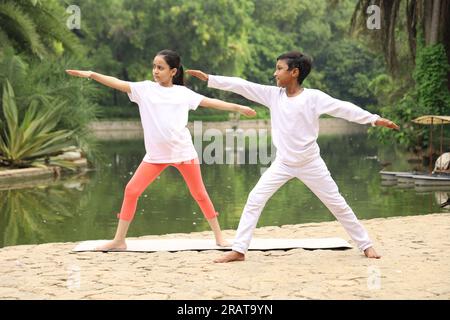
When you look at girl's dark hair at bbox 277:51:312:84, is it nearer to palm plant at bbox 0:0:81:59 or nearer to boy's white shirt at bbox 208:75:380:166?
boy's white shirt at bbox 208:75:380:166

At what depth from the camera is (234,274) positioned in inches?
264

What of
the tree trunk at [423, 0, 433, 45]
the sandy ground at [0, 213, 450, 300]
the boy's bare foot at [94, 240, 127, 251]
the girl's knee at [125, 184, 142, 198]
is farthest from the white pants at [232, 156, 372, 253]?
the tree trunk at [423, 0, 433, 45]

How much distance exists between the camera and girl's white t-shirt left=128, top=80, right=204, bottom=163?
24.8 ft

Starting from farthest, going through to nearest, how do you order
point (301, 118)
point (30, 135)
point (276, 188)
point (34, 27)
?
point (34, 27), point (30, 135), point (276, 188), point (301, 118)

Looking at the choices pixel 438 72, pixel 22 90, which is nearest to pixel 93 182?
pixel 22 90

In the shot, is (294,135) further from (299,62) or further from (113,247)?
(113,247)

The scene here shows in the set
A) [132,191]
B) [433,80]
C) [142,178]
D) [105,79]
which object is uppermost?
[433,80]

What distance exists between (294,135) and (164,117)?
1.14m

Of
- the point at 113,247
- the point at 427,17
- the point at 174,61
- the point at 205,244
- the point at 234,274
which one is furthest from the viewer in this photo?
the point at 427,17

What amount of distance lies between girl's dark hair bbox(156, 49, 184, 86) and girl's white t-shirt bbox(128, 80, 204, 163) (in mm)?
133

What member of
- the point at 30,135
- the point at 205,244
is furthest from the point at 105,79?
the point at 30,135

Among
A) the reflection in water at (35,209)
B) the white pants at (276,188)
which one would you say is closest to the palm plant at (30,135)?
the reflection in water at (35,209)

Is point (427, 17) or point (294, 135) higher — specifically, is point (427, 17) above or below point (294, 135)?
above

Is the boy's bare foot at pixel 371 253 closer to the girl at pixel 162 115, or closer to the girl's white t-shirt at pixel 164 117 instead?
the girl at pixel 162 115
